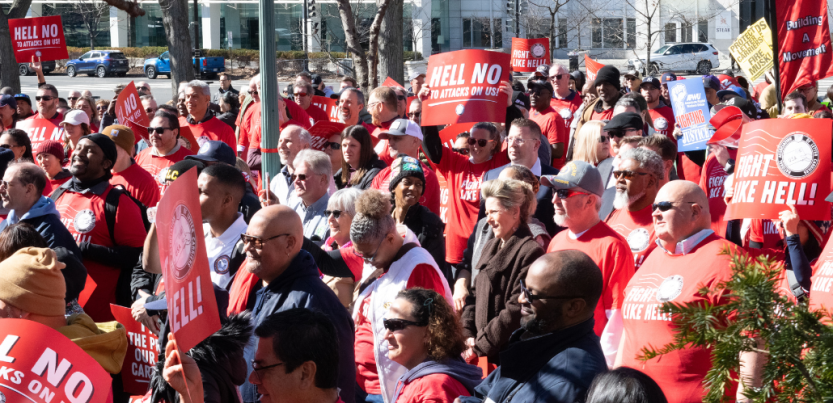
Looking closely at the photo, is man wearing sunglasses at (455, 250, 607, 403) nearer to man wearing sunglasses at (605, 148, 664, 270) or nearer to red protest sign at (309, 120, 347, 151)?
man wearing sunglasses at (605, 148, 664, 270)

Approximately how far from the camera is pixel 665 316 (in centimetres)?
363

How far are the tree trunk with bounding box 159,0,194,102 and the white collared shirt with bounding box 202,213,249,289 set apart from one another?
12.5m

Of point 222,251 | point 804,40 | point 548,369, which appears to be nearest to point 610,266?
point 548,369

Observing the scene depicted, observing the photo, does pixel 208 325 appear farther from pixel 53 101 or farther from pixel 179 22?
pixel 179 22

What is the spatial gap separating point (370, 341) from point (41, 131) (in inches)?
282

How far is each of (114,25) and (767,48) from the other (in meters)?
52.3

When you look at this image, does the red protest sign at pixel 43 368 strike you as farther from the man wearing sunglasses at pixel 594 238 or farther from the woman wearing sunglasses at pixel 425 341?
the man wearing sunglasses at pixel 594 238

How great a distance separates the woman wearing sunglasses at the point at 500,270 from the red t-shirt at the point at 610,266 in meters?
0.30

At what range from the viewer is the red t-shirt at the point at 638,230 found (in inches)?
185

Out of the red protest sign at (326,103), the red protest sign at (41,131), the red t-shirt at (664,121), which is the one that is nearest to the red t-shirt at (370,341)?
the red t-shirt at (664,121)

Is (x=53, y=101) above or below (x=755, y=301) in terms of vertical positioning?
above

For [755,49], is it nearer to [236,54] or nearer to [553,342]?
[553,342]

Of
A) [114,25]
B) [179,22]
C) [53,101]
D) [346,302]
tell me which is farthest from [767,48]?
[114,25]

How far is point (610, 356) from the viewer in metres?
4.08
